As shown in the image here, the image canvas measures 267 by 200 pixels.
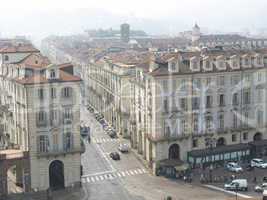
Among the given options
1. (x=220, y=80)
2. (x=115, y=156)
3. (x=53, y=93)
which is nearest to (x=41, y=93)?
(x=53, y=93)

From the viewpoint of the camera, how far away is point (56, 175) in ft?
197

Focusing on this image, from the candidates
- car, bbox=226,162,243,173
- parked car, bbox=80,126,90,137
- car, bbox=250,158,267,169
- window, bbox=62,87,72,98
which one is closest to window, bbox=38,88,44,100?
window, bbox=62,87,72,98

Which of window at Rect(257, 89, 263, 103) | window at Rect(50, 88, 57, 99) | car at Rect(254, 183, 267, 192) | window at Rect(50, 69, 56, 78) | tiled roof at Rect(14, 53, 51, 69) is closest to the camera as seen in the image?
window at Rect(50, 69, 56, 78)

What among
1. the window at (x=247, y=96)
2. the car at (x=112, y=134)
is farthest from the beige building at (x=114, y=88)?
the window at (x=247, y=96)

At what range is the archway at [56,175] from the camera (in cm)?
5962

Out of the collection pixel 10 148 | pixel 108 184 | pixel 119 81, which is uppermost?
pixel 119 81

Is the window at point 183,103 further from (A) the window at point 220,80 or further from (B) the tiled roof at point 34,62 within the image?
(B) the tiled roof at point 34,62

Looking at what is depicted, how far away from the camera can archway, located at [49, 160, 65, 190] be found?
59625 millimetres

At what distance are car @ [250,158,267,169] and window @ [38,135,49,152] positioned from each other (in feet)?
89.0

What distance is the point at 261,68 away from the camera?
243ft

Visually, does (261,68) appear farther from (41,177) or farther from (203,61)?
(41,177)

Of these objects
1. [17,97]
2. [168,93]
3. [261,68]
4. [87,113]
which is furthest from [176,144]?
[87,113]

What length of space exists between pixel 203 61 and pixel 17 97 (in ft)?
80.3

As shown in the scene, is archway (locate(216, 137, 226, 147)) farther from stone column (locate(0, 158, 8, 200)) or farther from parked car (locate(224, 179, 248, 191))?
stone column (locate(0, 158, 8, 200))
